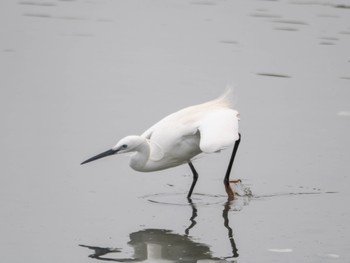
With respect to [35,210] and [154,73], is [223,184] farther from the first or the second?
[154,73]

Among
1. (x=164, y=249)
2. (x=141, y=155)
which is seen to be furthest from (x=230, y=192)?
(x=164, y=249)

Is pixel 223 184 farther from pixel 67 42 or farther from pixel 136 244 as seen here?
pixel 67 42

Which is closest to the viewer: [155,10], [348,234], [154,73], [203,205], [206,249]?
[206,249]

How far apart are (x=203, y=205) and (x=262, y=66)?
4896mm

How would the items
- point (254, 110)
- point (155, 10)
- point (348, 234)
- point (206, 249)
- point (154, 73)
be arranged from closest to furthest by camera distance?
point (206, 249)
point (348, 234)
point (254, 110)
point (154, 73)
point (155, 10)

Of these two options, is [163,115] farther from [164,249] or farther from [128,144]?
[164,249]

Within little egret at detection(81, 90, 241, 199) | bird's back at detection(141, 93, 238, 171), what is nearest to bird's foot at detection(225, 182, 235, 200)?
little egret at detection(81, 90, 241, 199)

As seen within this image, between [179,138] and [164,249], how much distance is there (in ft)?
4.36

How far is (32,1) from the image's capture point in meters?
15.1

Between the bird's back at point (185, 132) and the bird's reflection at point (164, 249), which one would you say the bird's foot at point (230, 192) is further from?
the bird's reflection at point (164, 249)

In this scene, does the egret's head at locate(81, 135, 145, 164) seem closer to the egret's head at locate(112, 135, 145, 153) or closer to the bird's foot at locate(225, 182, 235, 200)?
the egret's head at locate(112, 135, 145, 153)

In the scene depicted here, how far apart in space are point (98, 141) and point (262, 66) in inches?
152

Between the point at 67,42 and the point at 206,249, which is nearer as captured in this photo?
the point at 206,249

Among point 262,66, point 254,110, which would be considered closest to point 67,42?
point 262,66
